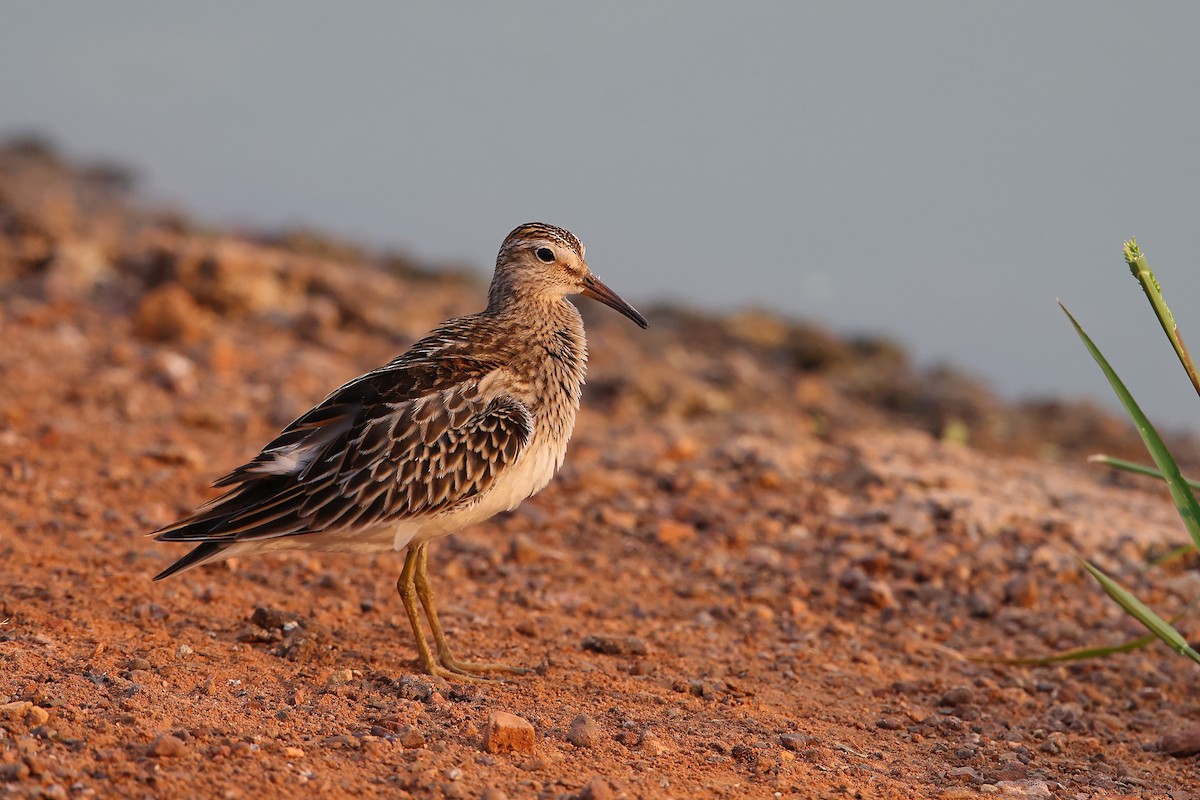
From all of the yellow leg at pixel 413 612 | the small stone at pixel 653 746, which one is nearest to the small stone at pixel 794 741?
the small stone at pixel 653 746

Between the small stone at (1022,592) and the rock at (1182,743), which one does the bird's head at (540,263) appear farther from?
the rock at (1182,743)

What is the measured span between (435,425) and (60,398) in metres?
5.59

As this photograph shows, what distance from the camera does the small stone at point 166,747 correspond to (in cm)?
425

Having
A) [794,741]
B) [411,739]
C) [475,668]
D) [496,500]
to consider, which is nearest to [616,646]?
[475,668]

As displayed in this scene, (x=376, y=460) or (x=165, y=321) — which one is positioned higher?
(x=165, y=321)

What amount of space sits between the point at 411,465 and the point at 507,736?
157cm

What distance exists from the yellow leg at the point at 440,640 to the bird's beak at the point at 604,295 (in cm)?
185

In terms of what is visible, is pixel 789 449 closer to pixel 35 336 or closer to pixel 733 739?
pixel 733 739

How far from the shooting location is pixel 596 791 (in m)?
4.18

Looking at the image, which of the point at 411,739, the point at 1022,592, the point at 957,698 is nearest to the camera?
the point at 411,739

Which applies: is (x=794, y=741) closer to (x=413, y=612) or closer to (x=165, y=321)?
(x=413, y=612)

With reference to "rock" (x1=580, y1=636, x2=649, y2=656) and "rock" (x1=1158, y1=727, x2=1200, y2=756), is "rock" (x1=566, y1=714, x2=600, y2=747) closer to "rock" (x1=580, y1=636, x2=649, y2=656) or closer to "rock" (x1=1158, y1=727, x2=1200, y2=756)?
"rock" (x1=580, y1=636, x2=649, y2=656)

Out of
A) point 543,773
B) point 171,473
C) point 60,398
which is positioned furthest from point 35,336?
point 543,773

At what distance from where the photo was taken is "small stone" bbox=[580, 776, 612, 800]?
4.17 m
